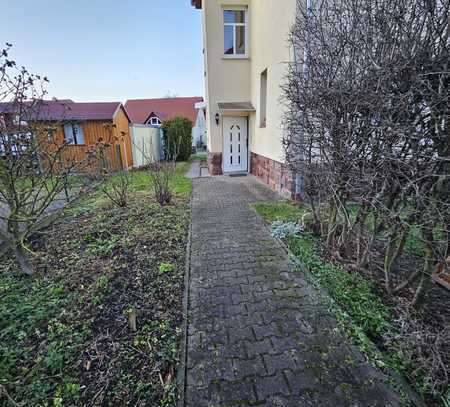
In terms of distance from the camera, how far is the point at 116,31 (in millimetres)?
12172

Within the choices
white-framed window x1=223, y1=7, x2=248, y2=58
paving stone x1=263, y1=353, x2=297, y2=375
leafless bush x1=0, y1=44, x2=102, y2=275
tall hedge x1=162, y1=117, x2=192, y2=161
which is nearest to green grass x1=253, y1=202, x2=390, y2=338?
paving stone x1=263, y1=353, x2=297, y2=375

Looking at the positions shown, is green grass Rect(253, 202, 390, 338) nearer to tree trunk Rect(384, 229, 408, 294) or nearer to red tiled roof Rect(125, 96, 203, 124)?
tree trunk Rect(384, 229, 408, 294)

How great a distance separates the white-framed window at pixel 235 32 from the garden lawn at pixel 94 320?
Answer: 9.24 meters

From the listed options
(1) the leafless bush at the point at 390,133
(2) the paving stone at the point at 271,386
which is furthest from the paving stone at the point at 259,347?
(1) the leafless bush at the point at 390,133

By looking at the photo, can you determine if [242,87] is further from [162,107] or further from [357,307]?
[162,107]

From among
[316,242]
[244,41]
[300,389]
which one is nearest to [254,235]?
[316,242]

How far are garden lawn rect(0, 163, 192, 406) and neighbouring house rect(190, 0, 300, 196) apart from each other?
4.93 meters

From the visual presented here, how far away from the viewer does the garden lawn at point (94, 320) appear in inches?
67.1

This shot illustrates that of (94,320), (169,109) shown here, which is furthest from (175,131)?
(169,109)

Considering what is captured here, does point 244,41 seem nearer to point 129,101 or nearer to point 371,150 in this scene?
point 371,150

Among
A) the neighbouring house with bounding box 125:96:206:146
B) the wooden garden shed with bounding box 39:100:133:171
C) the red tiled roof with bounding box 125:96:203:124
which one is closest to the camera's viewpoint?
the wooden garden shed with bounding box 39:100:133:171

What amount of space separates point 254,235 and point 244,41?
9.42 m

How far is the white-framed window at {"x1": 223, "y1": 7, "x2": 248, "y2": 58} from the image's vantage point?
31.6 feet

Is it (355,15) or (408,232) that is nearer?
(408,232)
